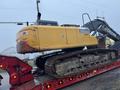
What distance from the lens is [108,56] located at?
55.1ft

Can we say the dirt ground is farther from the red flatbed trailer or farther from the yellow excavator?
the yellow excavator

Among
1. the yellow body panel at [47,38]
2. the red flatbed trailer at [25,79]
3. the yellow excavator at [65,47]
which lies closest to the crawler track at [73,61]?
the yellow excavator at [65,47]

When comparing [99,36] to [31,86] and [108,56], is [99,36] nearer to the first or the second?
[108,56]

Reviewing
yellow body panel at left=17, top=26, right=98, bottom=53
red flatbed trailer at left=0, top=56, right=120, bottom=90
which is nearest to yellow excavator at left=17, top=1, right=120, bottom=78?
yellow body panel at left=17, top=26, right=98, bottom=53

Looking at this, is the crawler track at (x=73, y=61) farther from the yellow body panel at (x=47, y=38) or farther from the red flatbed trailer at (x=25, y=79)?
the yellow body panel at (x=47, y=38)

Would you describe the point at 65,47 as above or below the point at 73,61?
above

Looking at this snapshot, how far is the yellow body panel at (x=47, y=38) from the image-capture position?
13188 millimetres

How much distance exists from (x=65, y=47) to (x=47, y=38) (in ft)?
3.40

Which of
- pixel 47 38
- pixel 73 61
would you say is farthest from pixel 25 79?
pixel 73 61

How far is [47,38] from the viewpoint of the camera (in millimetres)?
13438

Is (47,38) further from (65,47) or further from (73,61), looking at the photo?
(73,61)

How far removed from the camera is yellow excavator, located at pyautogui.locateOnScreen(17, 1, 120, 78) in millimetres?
13297

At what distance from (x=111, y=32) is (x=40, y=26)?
20.8ft

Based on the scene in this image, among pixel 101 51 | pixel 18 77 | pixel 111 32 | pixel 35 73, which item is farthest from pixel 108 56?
pixel 18 77
